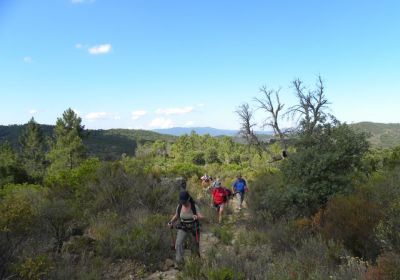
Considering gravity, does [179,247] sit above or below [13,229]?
below

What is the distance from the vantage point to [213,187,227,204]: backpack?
44.5 ft

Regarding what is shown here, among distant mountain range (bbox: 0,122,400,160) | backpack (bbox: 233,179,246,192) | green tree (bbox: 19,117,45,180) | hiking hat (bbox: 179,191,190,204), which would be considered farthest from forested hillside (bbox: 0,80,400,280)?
distant mountain range (bbox: 0,122,400,160)

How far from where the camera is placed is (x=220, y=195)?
1369 cm

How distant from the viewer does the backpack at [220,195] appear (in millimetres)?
13568

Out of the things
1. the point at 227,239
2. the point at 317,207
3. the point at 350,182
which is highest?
the point at 350,182

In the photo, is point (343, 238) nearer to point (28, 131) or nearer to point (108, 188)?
point (108, 188)

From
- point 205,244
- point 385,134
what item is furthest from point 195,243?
point 385,134

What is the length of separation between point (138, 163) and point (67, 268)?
9856 mm

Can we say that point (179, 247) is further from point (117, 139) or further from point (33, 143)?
point (117, 139)

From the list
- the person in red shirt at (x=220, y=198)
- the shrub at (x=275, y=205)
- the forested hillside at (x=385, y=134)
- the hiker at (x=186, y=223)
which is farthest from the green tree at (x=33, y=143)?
the forested hillside at (x=385, y=134)

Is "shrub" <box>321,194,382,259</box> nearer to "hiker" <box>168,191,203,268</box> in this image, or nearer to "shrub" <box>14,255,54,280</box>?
"hiker" <box>168,191,203,268</box>

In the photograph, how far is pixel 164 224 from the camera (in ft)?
30.6

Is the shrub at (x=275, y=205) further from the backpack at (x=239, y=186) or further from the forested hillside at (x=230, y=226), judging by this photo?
the backpack at (x=239, y=186)

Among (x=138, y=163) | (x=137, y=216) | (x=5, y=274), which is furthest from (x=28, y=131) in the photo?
(x=5, y=274)
